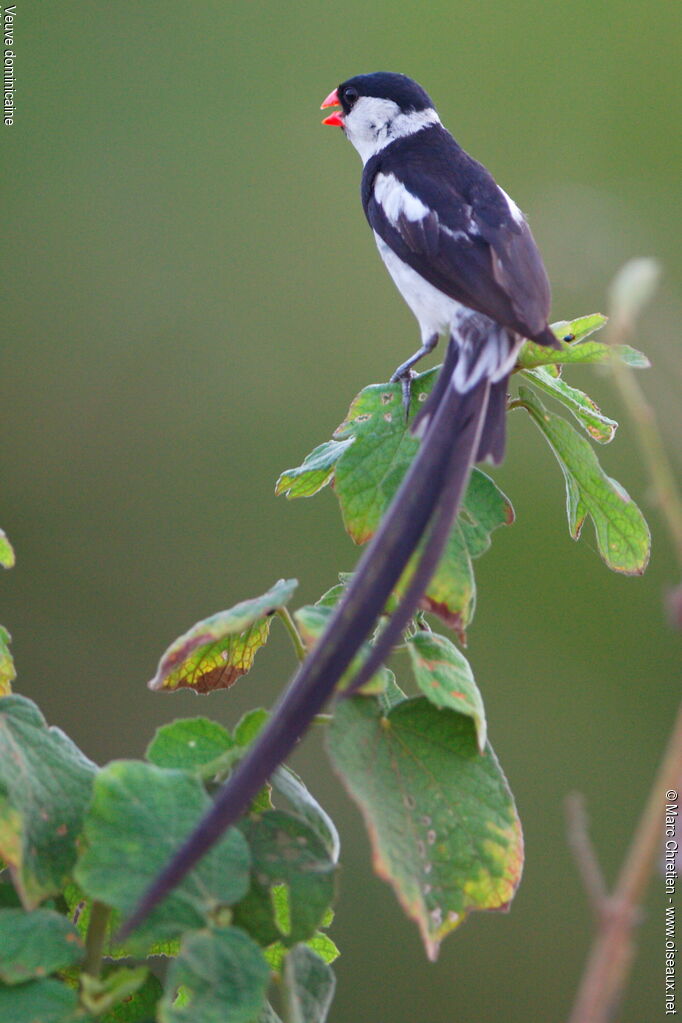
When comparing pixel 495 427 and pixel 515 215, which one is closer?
pixel 495 427

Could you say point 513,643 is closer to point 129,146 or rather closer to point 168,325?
point 168,325

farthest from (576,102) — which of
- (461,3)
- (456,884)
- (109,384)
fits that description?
(456,884)

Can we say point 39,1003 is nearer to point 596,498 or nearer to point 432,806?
point 432,806

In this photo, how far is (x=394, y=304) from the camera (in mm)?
3059

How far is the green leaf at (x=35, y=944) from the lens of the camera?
53 cm

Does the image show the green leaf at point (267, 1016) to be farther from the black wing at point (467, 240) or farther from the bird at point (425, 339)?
the black wing at point (467, 240)

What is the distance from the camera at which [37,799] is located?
0.59 m

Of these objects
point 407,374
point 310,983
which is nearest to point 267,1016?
point 310,983

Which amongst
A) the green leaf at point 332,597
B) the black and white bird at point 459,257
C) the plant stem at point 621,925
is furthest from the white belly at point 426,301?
the plant stem at point 621,925

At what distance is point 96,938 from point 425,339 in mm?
768

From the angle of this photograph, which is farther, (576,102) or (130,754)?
(576,102)

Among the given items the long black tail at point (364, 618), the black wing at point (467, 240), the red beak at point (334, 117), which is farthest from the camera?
the red beak at point (334, 117)

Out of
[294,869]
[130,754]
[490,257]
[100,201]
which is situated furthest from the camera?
[100,201]

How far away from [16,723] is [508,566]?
2209mm
